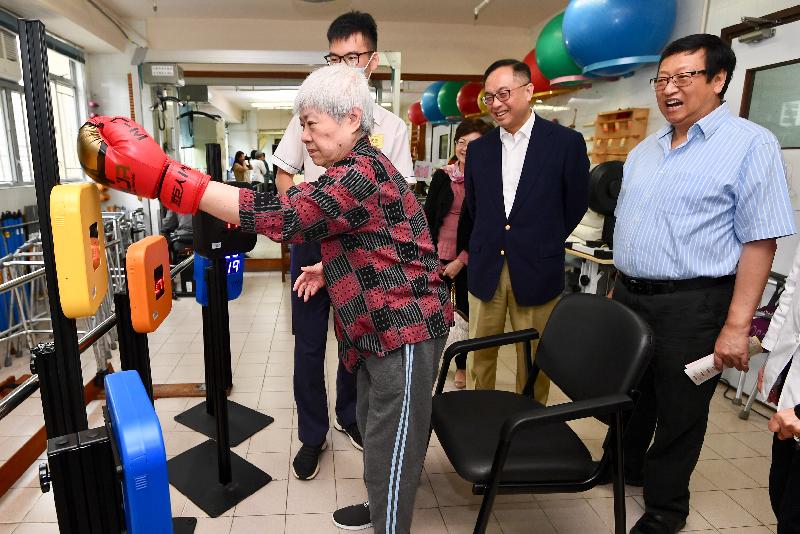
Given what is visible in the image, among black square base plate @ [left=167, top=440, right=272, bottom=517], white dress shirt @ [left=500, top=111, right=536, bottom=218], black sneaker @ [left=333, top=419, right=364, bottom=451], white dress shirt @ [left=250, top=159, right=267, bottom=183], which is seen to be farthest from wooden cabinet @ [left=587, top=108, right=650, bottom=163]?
white dress shirt @ [left=250, top=159, right=267, bottom=183]

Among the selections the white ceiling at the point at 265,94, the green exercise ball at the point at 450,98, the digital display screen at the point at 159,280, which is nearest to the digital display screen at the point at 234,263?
the digital display screen at the point at 159,280

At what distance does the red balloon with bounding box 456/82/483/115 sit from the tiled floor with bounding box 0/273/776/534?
3.87 m

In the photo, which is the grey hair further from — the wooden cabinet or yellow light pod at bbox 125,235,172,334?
the wooden cabinet

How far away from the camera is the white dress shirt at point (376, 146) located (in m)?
1.93

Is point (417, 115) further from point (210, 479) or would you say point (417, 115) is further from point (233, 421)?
point (210, 479)

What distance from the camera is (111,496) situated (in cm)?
82

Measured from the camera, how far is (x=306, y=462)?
82.3 inches

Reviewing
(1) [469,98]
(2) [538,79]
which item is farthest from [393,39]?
(2) [538,79]

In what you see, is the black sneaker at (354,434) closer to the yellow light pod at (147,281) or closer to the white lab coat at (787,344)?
the yellow light pod at (147,281)

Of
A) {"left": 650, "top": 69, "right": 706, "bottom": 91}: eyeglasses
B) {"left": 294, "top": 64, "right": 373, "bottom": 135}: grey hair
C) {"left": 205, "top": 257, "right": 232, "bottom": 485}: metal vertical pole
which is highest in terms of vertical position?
{"left": 650, "top": 69, "right": 706, "bottom": 91}: eyeglasses

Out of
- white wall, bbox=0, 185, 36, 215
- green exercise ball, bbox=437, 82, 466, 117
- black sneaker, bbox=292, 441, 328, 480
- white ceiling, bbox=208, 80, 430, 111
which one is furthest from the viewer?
white ceiling, bbox=208, 80, 430, 111

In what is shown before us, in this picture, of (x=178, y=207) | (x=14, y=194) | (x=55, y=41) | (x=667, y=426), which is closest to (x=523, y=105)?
(x=667, y=426)

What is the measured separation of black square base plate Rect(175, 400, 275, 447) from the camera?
2391 mm

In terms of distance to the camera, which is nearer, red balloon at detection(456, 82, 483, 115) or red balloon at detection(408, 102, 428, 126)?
red balloon at detection(456, 82, 483, 115)
